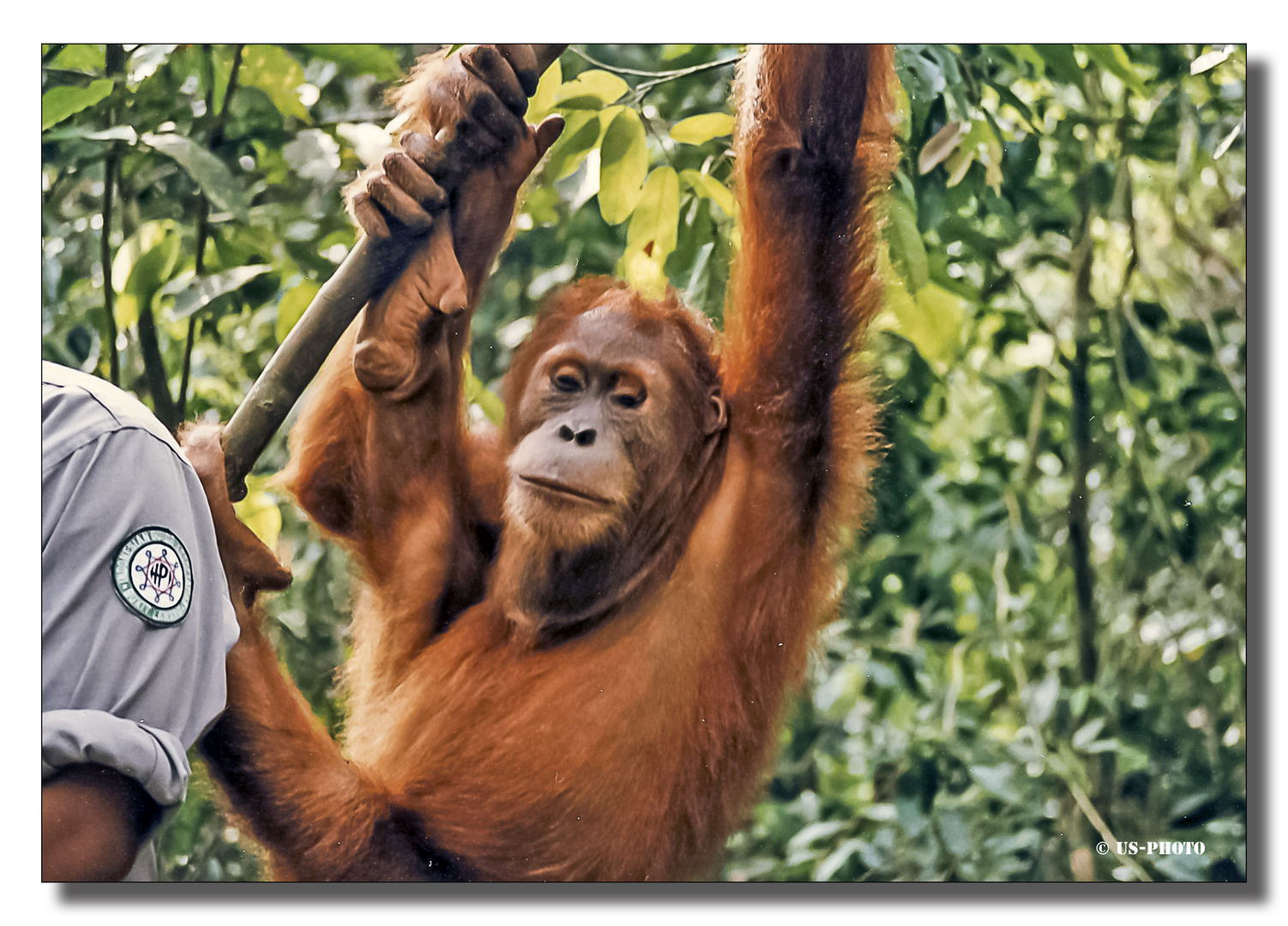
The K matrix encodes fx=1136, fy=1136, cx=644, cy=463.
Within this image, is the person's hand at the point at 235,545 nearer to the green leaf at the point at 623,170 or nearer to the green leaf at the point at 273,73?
the green leaf at the point at 273,73

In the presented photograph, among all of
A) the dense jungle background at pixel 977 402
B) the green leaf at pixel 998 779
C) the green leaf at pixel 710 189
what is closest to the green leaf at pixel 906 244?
the dense jungle background at pixel 977 402

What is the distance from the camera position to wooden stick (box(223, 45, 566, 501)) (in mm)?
1898

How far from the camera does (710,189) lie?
200cm

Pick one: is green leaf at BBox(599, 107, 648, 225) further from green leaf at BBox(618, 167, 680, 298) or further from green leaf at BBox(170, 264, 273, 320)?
green leaf at BBox(170, 264, 273, 320)

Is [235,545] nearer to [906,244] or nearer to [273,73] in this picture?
[273,73]

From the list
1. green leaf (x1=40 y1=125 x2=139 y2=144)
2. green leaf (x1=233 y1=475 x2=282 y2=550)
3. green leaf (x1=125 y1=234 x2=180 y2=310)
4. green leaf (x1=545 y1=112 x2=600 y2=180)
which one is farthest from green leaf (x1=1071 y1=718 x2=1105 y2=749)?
green leaf (x1=40 y1=125 x2=139 y2=144)

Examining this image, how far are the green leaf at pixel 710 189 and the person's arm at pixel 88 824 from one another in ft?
4.62

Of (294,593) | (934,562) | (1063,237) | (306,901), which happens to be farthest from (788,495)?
(306,901)

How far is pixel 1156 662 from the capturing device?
6.57 feet

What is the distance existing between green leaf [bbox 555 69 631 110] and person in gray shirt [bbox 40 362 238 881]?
917mm

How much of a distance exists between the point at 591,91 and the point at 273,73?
0.58 meters

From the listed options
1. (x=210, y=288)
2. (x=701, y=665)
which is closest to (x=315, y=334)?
(x=210, y=288)

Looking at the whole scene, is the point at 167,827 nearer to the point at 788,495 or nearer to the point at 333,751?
the point at 333,751

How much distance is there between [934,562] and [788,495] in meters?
0.29
